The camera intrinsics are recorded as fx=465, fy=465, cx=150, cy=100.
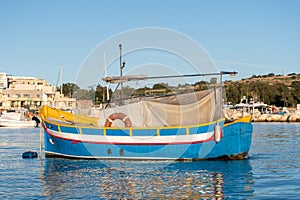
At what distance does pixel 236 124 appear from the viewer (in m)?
26.5

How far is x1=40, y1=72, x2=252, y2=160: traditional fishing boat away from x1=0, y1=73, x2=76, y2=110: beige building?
9201 cm

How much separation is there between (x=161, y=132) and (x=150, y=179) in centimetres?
549

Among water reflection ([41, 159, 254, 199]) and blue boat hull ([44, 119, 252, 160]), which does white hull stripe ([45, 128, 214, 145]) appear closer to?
blue boat hull ([44, 119, 252, 160])

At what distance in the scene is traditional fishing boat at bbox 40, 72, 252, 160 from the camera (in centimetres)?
2627

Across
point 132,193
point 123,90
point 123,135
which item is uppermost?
point 123,90

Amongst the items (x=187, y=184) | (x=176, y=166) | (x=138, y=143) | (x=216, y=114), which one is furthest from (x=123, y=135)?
(x=187, y=184)

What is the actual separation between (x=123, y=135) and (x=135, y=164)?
73.0 inches

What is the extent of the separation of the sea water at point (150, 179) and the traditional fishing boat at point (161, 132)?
636 mm

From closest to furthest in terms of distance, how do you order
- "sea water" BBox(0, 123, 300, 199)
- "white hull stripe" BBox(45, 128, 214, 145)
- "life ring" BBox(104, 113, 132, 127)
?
"sea water" BBox(0, 123, 300, 199) → "white hull stripe" BBox(45, 128, 214, 145) → "life ring" BBox(104, 113, 132, 127)

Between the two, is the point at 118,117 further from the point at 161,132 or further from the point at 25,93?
the point at 25,93

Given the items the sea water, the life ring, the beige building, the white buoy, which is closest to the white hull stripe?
the white buoy

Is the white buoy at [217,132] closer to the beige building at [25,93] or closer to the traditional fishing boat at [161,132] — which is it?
the traditional fishing boat at [161,132]

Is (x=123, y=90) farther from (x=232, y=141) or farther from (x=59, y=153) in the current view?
(x=232, y=141)

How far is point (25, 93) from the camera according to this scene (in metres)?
142
